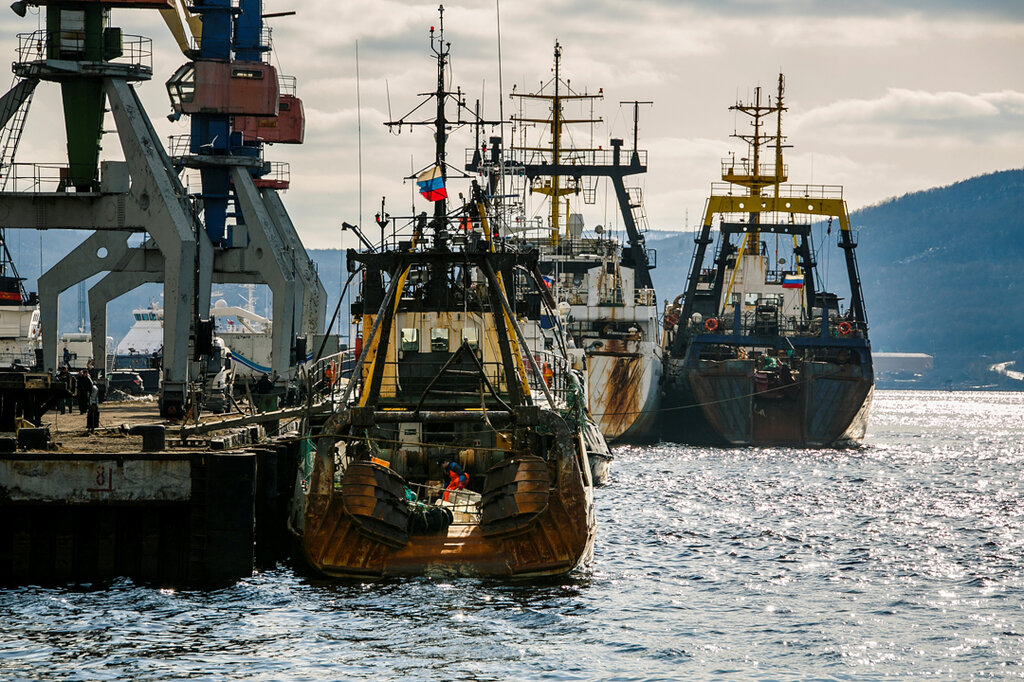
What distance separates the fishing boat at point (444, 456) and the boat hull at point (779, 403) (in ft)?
103

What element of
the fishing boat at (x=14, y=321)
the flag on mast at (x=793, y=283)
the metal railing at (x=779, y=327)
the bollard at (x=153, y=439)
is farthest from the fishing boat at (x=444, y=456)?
the flag on mast at (x=793, y=283)

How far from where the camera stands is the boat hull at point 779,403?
5878cm

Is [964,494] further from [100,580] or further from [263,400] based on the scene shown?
[100,580]

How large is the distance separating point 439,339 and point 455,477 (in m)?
3.59

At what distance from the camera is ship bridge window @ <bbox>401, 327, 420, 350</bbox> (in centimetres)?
2825

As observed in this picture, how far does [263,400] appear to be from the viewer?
3369 cm

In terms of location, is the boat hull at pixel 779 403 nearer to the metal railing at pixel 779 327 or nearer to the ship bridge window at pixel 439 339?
the metal railing at pixel 779 327

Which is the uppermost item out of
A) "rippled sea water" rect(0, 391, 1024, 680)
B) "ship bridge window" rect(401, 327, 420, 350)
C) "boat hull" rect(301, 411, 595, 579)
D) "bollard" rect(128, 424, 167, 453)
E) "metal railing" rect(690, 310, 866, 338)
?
"metal railing" rect(690, 310, 866, 338)

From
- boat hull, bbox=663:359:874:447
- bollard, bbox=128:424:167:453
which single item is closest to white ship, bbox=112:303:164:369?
boat hull, bbox=663:359:874:447

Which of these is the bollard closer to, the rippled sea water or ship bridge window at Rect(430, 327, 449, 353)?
the rippled sea water

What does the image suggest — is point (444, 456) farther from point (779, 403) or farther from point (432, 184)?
point (779, 403)

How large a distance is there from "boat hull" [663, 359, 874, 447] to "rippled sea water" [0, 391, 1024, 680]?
26.8 meters

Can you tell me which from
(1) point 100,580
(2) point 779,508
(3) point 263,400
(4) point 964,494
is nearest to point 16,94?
(3) point 263,400

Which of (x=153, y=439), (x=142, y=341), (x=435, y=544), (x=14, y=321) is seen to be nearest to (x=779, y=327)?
(x=14, y=321)
